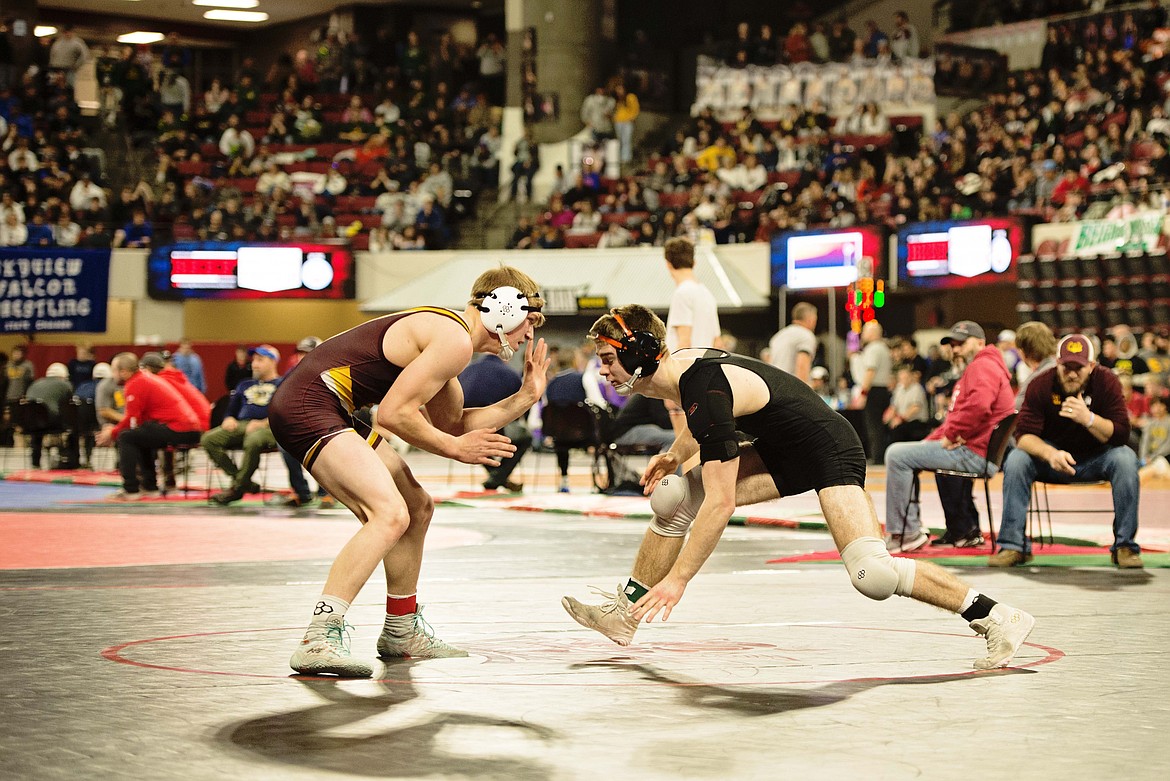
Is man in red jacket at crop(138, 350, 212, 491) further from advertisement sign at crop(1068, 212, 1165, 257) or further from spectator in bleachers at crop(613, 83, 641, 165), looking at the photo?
spectator in bleachers at crop(613, 83, 641, 165)

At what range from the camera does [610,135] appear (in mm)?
34625

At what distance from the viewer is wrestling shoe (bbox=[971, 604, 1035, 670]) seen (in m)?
6.49

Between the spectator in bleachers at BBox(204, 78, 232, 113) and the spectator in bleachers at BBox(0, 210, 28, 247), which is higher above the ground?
the spectator in bleachers at BBox(204, 78, 232, 113)

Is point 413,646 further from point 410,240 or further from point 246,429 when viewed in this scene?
point 410,240

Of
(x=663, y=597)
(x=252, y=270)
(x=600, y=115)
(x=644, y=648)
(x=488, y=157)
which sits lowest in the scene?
(x=644, y=648)

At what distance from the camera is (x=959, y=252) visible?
25484 millimetres

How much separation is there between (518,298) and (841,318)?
23.1 meters

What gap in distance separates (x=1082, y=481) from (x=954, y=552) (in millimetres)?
1096

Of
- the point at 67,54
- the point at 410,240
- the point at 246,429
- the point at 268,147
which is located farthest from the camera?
the point at 67,54

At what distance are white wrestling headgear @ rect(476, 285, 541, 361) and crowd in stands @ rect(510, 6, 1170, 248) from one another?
18.1 m

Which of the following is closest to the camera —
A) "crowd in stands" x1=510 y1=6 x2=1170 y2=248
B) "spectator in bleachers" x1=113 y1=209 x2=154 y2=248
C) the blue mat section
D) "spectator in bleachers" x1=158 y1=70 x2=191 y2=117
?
the blue mat section

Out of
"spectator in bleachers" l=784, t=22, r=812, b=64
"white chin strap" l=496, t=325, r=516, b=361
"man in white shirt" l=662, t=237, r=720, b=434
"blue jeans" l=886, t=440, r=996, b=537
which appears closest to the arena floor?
"blue jeans" l=886, t=440, r=996, b=537

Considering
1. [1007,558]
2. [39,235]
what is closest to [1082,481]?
[1007,558]

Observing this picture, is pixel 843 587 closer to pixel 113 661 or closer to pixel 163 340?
pixel 113 661
